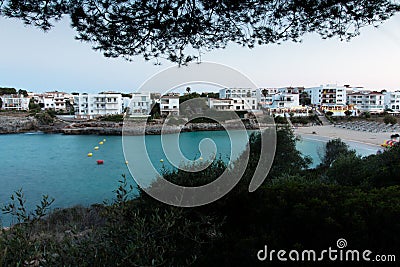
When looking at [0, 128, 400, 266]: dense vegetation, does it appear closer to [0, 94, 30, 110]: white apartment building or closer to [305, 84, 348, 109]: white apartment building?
[305, 84, 348, 109]: white apartment building

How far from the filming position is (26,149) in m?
26.9

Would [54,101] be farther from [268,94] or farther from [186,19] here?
[186,19]

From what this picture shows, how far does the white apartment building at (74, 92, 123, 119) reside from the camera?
146 feet

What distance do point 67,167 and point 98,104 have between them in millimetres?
27118

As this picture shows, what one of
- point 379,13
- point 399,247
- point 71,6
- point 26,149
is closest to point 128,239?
point 399,247

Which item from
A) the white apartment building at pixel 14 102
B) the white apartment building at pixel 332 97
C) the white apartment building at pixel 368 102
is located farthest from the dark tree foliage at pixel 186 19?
the white apartment building at pixel 14 102

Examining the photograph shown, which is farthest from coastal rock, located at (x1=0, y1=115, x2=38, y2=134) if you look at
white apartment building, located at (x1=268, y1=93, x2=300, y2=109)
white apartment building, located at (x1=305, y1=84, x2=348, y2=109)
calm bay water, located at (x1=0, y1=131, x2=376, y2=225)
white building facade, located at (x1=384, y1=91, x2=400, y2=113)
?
white building facade, located at (x1=384, y1=91, x2=400, y2=113)

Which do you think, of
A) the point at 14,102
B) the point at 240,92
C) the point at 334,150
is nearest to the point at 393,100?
the point at 334,150

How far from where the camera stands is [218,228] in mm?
2111

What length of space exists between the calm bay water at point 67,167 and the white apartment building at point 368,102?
29.9m

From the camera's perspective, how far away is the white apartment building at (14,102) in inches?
2040

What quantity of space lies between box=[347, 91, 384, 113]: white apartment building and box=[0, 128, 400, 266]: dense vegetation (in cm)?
5424

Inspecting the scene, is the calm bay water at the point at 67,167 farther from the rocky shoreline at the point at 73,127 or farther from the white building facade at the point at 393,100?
the white building facade at the point at 393,100

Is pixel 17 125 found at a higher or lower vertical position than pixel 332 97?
lower
